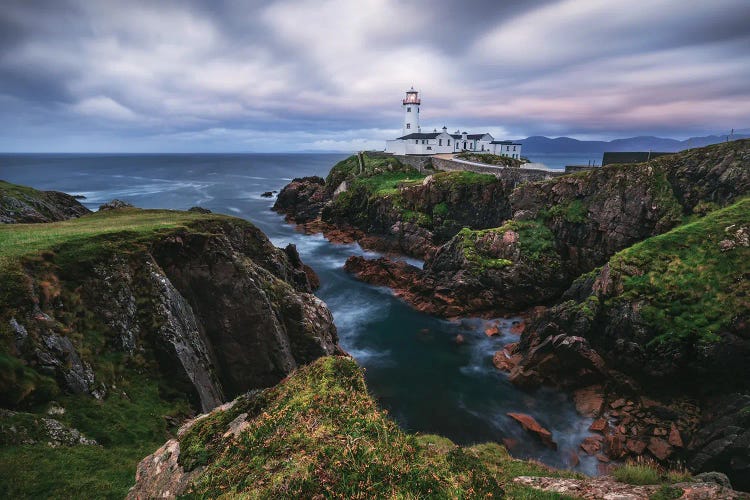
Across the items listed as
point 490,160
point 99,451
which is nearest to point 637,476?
point 99,451

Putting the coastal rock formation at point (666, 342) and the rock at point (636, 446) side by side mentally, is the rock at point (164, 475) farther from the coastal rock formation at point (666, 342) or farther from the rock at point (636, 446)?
the rock at point (636, 446)

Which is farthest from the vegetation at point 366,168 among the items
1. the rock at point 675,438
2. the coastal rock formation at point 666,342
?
the rock at point 675,438

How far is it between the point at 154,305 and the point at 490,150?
4202 inches

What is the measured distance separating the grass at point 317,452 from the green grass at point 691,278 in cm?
2429

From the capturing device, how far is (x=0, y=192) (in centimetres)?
3838

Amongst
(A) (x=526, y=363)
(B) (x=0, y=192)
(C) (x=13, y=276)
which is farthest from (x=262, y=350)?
(B) (x=0, y=192)

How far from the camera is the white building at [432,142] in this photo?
97.9 metres

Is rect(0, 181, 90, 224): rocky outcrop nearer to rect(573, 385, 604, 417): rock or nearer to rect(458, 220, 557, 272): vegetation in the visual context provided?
rect(458, 220, 557, 272): vegetation

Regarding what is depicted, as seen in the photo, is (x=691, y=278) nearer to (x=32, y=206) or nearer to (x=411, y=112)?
(x=32, y=206)

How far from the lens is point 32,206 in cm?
4044

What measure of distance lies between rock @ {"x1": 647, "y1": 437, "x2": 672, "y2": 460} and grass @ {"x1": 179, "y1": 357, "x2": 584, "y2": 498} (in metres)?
17.8

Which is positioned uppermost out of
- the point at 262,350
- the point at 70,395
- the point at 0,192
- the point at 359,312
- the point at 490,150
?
the point at 490,150

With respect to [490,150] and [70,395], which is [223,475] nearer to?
[70,395]

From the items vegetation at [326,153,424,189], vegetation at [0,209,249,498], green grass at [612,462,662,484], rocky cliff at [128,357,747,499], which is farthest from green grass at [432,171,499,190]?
rocky cliff at [128,357,747,499]
